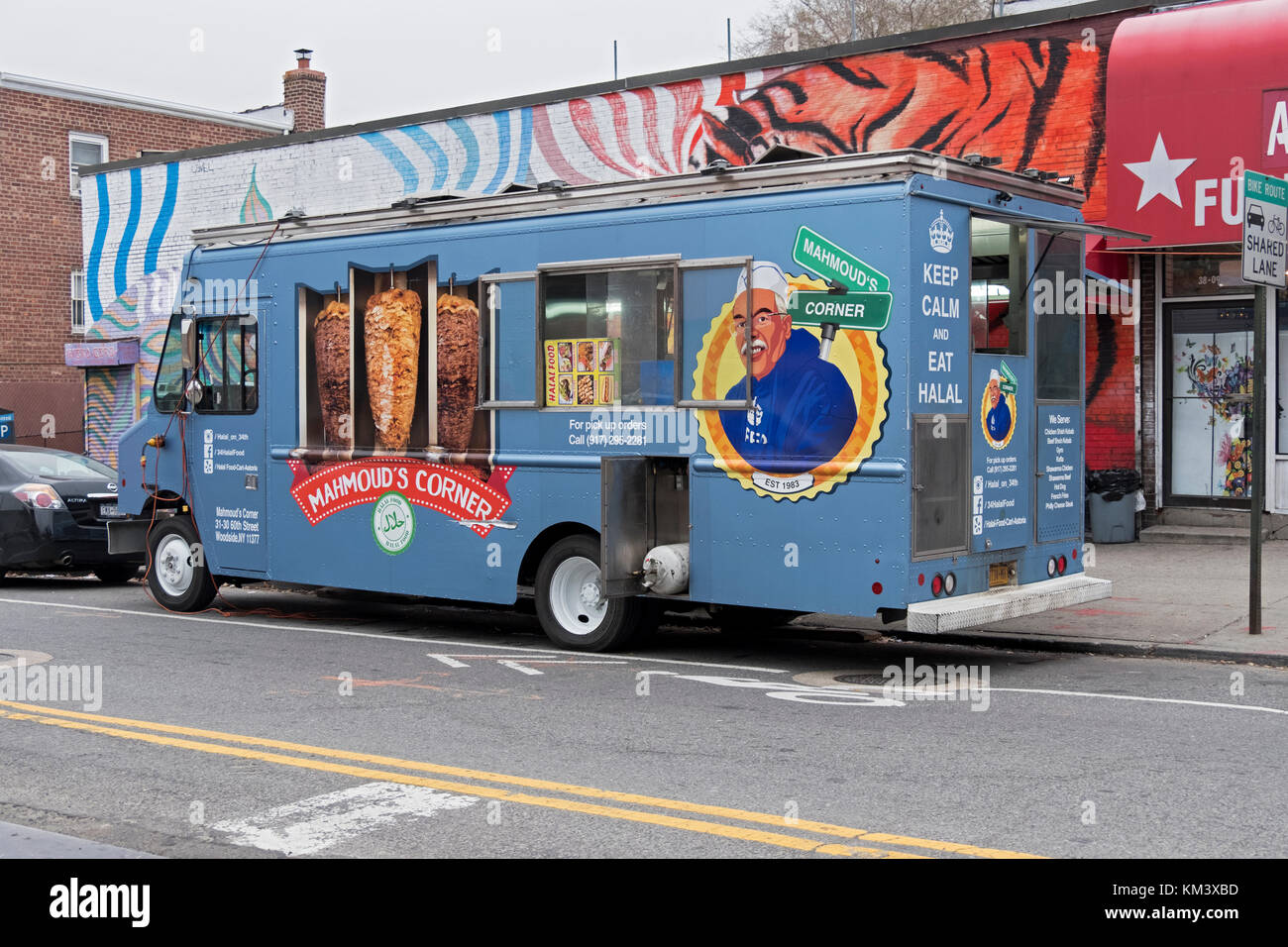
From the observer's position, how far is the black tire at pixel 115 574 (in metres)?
16.6

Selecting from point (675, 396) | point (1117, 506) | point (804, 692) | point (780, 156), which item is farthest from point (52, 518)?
point (1117, 506)

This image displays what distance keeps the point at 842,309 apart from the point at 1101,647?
3416mm

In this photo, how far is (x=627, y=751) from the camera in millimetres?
7434

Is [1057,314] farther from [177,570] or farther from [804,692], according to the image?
[177,570]

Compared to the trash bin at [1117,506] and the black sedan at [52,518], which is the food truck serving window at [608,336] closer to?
the black sedan at [52,518]

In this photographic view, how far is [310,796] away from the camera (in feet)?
21.3

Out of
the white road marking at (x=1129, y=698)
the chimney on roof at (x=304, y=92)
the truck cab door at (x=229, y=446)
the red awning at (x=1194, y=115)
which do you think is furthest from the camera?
the chimney on roof at (x=304, y=92)

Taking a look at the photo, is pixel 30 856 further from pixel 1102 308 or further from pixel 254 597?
pixel 1102 308

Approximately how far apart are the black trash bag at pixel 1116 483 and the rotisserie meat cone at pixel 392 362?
8574 mm

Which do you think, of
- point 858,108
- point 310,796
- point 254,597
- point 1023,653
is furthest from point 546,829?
point 858,108

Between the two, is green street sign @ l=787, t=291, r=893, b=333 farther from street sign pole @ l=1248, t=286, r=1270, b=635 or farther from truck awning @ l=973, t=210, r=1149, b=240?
street sign pole @ l=1248, t=286, r=1270, b=635

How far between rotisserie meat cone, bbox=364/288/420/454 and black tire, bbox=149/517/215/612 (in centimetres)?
267

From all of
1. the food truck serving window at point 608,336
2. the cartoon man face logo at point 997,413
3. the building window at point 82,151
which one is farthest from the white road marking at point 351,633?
the building window at point 82,151

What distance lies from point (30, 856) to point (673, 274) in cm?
607
